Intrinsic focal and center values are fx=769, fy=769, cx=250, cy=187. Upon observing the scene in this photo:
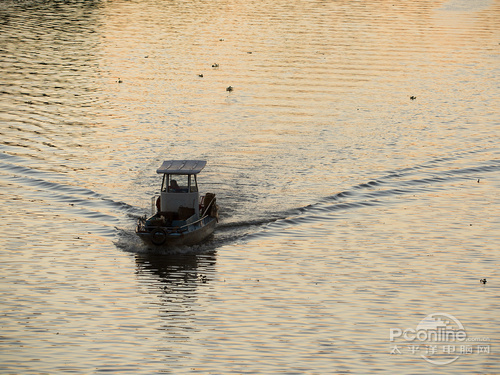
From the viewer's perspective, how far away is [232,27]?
108m

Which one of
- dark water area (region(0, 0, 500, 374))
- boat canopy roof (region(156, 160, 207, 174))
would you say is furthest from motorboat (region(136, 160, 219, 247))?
dark water area (region(0, 0, 500, 374))

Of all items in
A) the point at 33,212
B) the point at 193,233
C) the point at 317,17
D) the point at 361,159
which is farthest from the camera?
the point at 317,17

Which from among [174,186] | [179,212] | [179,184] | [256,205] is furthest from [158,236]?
[256,205]

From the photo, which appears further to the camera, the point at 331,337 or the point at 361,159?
the point at 361,159

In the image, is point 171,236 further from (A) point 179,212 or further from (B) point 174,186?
(B) point 174,186

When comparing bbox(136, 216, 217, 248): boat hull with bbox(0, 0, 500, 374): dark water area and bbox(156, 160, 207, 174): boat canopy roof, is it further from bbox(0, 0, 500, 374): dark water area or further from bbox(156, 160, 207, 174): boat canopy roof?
bbox(156, 160, 207, 174): boat canopy roof

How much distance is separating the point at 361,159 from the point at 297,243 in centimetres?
1493

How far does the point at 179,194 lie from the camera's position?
43.0 meters

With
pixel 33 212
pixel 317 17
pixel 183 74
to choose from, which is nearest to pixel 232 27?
pixel 317 17

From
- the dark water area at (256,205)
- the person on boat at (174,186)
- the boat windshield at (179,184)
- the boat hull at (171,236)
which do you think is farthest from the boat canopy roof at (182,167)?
the dark water area at (256,205)

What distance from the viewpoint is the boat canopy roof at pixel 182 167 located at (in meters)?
42.8

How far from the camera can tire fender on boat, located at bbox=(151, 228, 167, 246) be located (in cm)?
4000

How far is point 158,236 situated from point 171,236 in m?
Result: 0.69

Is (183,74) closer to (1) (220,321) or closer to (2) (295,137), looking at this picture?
(2) (295,137)
